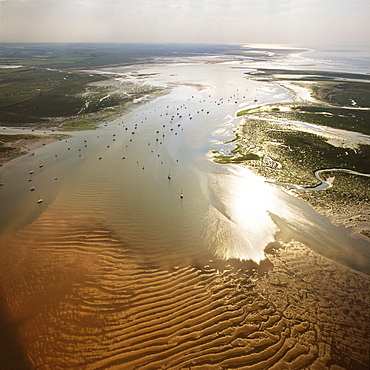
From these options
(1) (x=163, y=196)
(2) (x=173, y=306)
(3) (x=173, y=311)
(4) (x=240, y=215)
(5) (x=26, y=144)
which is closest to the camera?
(3) (x=173, y=311)

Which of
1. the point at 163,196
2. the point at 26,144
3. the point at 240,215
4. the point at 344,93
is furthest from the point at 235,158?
the point at 344,93

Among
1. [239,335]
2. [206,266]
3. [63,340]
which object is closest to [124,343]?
[63,340]

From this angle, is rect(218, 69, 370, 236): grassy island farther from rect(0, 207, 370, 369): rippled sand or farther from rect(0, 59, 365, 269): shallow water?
rect(0, 207, 370, 369): rippled sand

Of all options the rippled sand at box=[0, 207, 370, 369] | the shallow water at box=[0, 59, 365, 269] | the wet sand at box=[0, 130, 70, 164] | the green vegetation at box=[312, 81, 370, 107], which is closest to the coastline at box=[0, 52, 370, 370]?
the rippled sand at box=[0, 207, 370, 369]

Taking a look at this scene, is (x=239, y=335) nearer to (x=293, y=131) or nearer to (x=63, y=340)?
(x=63, y=340)

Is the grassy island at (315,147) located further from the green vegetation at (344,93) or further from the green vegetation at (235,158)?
the green vegetation at (344,93)

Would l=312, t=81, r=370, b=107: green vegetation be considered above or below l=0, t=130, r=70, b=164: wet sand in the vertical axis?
above

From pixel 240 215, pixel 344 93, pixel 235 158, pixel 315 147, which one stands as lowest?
pixel 240 215

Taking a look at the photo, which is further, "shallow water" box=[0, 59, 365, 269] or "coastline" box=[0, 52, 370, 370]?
"shallow water" box=[0, 59, 365, 269]

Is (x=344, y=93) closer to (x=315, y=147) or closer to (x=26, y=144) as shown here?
(x=315, y=147)
